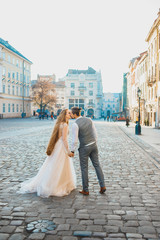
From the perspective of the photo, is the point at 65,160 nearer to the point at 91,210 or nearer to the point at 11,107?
the point at 91,210

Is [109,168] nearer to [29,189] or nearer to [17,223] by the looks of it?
[29,189]

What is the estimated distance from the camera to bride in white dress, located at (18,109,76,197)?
5.44 meters

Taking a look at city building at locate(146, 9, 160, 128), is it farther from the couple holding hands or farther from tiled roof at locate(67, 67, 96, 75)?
tiled roof at locate(67, 67, 96, 75)

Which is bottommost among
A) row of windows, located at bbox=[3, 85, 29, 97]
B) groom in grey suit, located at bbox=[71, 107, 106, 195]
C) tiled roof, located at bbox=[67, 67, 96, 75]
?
groom in grey suit, located at bbox=[71, 107, 106, 195]

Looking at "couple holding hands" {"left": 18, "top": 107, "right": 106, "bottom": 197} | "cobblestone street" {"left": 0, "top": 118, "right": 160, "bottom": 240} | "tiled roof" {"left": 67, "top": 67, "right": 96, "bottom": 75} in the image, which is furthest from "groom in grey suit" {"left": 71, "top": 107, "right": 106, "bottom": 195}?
"tiled roof" {"left": 67, "top": 67, "right": 96, "bottom": 75}

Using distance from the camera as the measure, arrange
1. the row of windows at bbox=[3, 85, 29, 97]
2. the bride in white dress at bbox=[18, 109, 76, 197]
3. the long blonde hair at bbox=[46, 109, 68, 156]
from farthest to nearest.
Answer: the row of windows at bbox=[3, 85, 29, 97] < the long blonde hair at bbox=[46, 109, 68, 156] < the bride in white dress at bbox=[18, 109, 76, 197]

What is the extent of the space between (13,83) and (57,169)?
5634 centimetres

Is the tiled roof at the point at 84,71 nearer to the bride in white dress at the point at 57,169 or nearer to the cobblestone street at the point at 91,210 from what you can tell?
the cobblestone street at the point at 91,210

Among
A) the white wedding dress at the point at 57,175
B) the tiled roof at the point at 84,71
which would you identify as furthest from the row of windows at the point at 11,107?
the white wedding dress at the point at 57,175

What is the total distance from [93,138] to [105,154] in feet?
18.3

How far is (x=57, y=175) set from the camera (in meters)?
5.49

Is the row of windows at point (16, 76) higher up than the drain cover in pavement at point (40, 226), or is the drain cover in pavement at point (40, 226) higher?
the row of windows at point (16, 76)

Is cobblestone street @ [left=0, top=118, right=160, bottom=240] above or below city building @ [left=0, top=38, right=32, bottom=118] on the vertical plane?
below

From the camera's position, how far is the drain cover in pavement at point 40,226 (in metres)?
3.80
